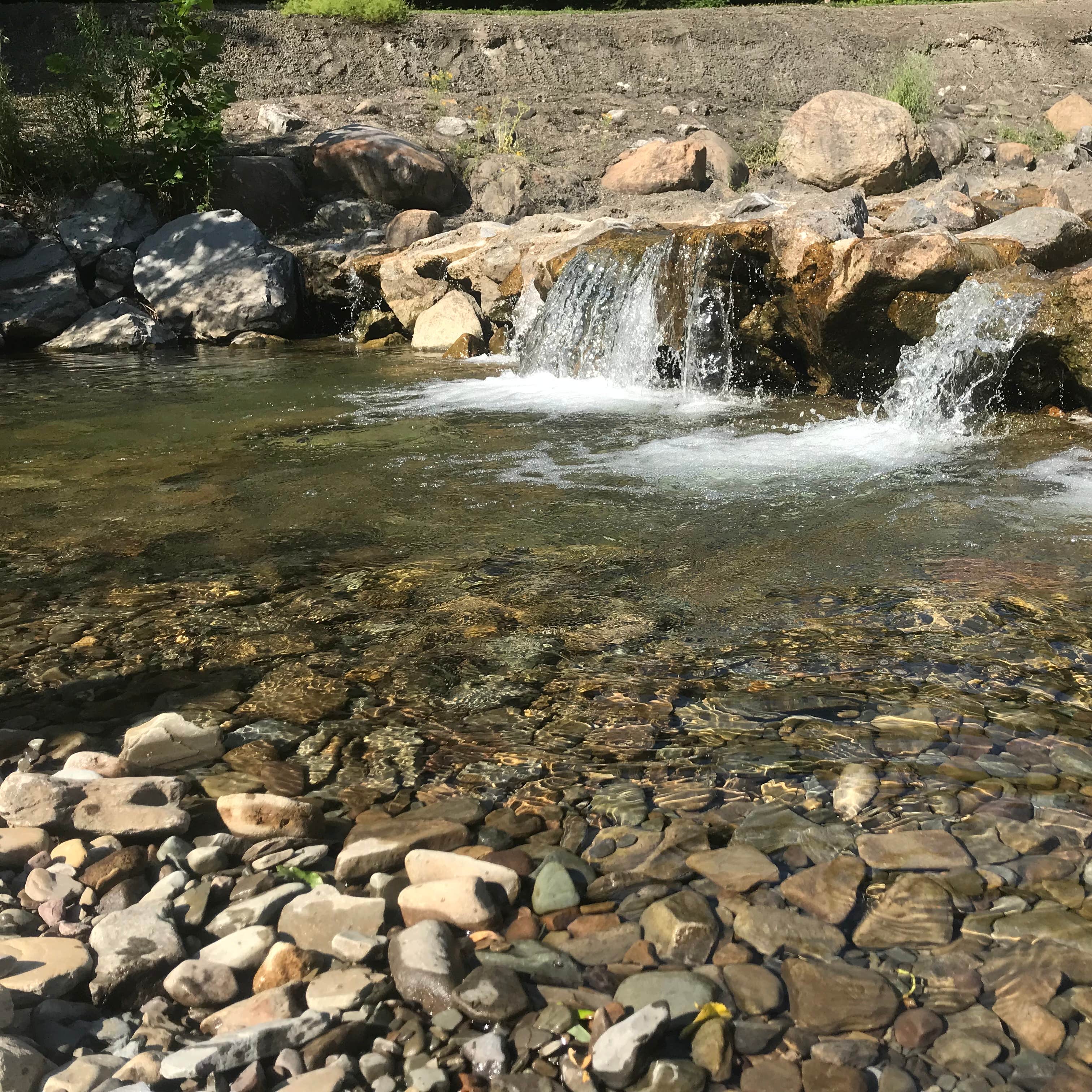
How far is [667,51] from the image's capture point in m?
16.9

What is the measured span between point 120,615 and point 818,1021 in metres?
2.46

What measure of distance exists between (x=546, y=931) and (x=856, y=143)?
12353 millimetres

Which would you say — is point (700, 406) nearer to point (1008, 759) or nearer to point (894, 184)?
point (1008, 759)

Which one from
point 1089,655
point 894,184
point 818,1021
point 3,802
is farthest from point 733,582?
point 894,184

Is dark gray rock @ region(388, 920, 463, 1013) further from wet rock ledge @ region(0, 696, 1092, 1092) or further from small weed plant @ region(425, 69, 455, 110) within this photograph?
small weed plant @ region(425, 69, 455, 110)

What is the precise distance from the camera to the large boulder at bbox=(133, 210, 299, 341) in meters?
10.7

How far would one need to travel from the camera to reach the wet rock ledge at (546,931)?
1512 mm

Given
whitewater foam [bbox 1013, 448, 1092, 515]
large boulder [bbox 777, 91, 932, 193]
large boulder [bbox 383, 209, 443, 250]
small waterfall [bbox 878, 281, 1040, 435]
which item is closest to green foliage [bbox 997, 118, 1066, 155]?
large boulder [bbox 777, 91, 932, 193]

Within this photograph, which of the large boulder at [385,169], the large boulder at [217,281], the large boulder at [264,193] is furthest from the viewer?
the large boulder at [385,169]

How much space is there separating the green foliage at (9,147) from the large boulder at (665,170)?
6936 mm

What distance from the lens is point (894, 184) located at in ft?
40.5

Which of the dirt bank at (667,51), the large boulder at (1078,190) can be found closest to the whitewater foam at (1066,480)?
the large boulder at (1078,190)

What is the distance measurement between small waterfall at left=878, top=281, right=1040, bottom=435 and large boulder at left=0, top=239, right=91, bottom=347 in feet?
27.5

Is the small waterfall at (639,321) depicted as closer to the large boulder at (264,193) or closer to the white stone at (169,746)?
the white stone at (169,746)
